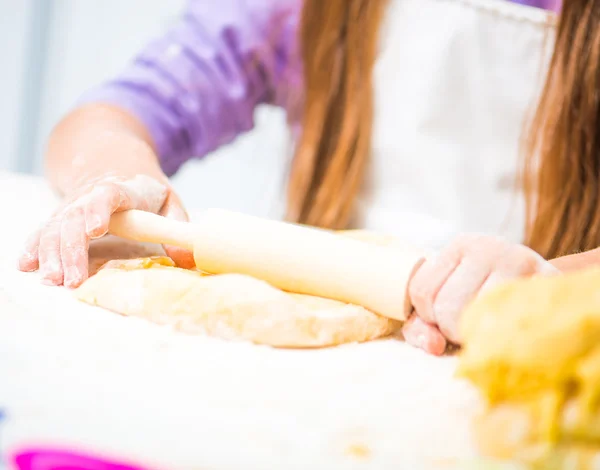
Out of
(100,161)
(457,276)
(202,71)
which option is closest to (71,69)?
(202,71)

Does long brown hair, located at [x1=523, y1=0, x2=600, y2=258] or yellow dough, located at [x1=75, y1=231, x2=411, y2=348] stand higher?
long brown hair, located at [x1=523, y1=0, x2=600, y2=258]

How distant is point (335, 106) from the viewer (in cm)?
110

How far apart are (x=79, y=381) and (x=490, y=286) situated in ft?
0.99

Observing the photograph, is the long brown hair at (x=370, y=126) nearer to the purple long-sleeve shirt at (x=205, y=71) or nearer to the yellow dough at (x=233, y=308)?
the purple long-sleeve shirt at (x=205, y=71)

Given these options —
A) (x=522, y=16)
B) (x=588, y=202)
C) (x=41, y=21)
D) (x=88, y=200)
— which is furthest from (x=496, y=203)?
(x=41, y=21)

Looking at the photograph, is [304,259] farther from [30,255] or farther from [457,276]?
[30,255]

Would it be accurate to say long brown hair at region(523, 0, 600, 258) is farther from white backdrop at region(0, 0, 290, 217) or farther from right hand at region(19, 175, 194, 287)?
white backdrop at region(0, 0, 290, 217)

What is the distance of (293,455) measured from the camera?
0.34 meters

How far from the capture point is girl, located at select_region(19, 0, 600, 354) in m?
0.96

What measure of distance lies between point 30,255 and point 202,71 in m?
0.65

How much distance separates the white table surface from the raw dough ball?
0.01 meters

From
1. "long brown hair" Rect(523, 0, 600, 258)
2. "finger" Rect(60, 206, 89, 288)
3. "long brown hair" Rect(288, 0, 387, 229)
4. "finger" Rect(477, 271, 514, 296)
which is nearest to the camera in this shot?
"finger" Rect(477, 271, 514, 296)

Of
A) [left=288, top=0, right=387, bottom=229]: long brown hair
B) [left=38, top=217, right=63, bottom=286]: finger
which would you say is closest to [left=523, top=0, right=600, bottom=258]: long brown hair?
[left=288, top=0, right=387, bottom=229]: long brown hair

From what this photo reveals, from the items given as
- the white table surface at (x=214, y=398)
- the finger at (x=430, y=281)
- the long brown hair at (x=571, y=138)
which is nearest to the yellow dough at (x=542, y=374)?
the white table surface at (x=214, y=398)
